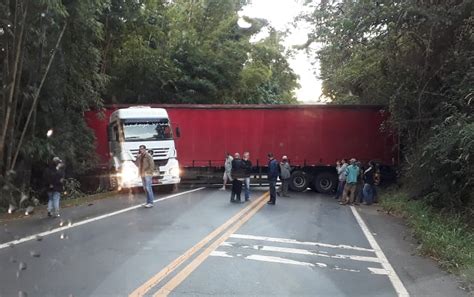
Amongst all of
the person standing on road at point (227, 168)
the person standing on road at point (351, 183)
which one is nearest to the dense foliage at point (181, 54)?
the person standing on road at point (227, 168)

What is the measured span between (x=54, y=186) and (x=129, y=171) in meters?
6.27

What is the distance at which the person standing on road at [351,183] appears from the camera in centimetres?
1911

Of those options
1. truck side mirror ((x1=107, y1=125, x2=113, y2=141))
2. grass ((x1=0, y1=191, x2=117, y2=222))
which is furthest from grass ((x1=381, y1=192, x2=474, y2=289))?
truck side mirror ((x1=107, y1=125, x2=113, y2=141))

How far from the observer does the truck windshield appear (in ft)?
66.3

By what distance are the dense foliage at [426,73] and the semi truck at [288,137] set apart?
164cm

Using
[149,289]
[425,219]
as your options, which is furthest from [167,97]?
[149,289]

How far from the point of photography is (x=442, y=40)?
17281 mm

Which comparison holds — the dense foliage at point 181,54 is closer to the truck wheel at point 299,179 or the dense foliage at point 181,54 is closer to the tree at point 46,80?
the tree at point 46,80

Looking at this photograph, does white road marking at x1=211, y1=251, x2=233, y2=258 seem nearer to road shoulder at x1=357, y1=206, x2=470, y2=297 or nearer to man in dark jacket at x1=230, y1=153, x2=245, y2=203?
road shoulder at x1=357, y1=206, x2=470, y2=297

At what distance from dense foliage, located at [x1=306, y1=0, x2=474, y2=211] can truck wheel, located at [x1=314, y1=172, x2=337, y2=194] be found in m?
2.96

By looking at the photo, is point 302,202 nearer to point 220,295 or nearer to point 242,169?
point 242,169

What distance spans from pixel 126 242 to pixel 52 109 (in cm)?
967

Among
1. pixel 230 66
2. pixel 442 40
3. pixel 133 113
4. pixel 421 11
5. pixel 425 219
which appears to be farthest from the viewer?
pixel 230 66

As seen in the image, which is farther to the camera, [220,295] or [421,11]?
[421,11]
